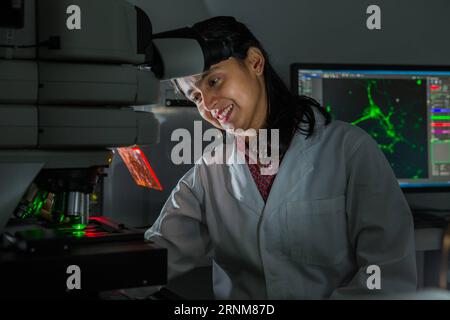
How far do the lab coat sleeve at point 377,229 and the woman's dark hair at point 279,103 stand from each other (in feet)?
0.63

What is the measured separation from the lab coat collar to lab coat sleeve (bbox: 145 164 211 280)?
0.31ft

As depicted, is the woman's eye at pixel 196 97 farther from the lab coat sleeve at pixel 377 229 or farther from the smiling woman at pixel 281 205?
the lab coat sleeve at pixel 377 229

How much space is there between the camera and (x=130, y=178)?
6.24 ft

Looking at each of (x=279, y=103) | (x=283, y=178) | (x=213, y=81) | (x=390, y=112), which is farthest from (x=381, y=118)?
(x=213, y=81)

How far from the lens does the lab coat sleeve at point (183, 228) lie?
56.2 inches

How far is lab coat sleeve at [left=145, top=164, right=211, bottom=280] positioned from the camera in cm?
143

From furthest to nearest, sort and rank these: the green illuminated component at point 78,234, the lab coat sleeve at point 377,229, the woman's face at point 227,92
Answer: the woman's face at point 227,92 → the lab coat sleeve at point 377,229 → the green illuminated component at point 78,234

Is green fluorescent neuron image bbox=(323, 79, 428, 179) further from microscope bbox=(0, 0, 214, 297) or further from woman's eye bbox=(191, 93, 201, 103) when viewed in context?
microscope bbox=(0, 0, 214, 297)

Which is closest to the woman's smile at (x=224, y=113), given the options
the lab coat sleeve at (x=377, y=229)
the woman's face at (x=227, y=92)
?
the woman's face at (x=227, y=92)

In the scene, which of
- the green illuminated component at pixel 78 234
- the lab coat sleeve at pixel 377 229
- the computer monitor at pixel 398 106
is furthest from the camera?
the computer monitor at pixel 398 106

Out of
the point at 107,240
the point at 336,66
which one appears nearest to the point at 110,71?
the point at 107,240
